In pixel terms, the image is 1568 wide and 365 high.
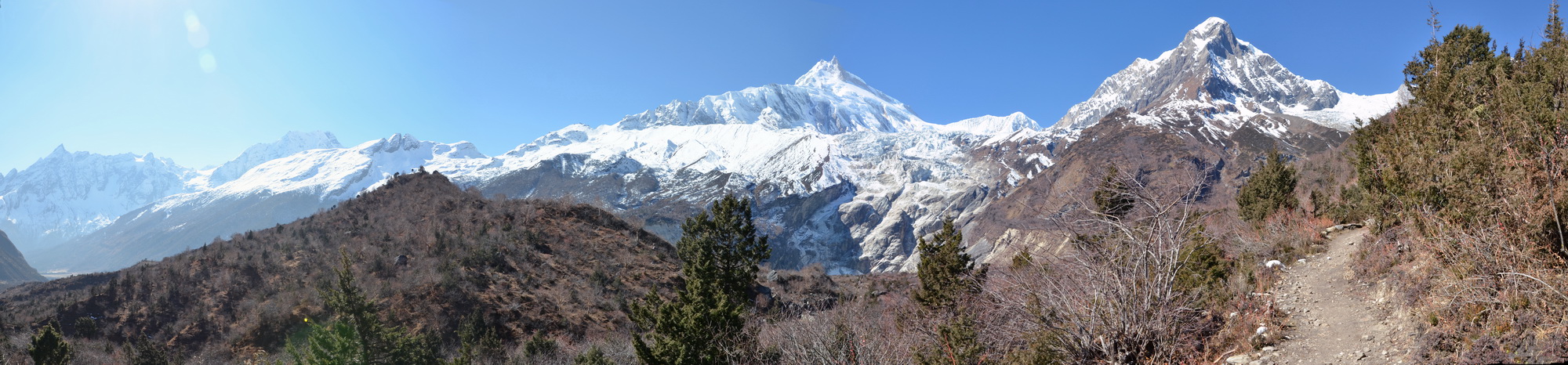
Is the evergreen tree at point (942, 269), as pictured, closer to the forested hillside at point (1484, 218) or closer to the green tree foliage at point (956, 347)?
the green tree foliage at point (956, 347)

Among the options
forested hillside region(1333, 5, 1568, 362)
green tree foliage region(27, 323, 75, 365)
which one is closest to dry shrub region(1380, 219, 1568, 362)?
forested hillside region(1333, 5, 1568, 362)

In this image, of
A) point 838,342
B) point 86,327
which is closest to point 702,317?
point 838,342

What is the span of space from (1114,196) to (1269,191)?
2329cm

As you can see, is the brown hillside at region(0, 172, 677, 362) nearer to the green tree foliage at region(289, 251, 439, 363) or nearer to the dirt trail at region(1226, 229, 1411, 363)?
the green tree foliage at region(289, 251, 439, 363)

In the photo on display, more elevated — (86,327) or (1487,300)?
(1487,300)

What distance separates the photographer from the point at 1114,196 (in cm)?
739

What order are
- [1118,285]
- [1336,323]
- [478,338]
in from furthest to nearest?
[478,338], [1336,323], [1118,285]

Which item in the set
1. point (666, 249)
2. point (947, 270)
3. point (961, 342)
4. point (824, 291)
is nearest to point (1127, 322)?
point (961, 342)

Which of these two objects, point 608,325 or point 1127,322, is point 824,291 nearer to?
point 608,325

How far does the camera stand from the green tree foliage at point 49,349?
2558cm

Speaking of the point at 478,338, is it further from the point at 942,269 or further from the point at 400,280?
the point at 942,269

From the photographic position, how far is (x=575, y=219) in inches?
2446

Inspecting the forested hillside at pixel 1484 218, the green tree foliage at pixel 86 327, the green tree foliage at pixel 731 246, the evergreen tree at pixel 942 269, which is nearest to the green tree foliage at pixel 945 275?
the evergreen tree at pixel 942 269

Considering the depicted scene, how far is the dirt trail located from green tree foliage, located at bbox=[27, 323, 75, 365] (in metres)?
41.2
